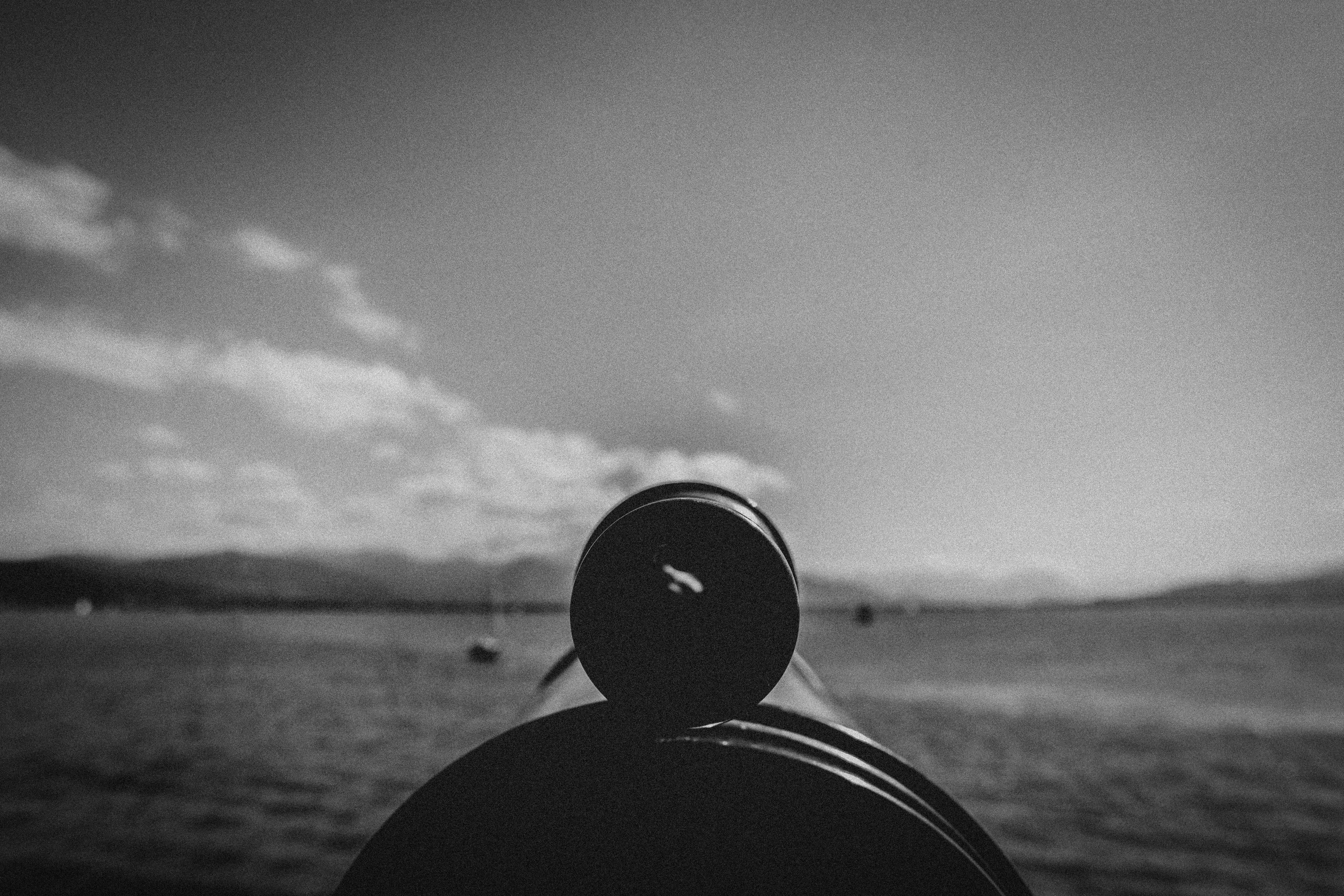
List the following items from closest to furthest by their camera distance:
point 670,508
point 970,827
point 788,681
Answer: point 670,508 < point 970,827 < point 788,681

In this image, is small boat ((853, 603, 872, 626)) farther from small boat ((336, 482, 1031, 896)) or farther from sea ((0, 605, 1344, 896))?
small boat ((336, 482, 1031, 896))

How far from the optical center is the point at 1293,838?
1183 cm

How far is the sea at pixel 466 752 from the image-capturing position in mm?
9922

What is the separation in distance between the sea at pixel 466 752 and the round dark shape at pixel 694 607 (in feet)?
2.78

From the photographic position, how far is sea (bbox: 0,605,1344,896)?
9922 mm

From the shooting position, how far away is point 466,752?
A: 138 inches

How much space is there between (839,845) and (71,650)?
288 ft

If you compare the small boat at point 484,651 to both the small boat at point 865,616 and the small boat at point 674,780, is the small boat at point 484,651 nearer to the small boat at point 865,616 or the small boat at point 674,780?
the small boat at point 674,780

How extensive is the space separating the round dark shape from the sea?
2.78 ft

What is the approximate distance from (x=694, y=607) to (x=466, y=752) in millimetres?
2695

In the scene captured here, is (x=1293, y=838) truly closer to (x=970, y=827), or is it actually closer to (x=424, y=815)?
(x=970, y=827)

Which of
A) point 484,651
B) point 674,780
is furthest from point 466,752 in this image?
point 484,651

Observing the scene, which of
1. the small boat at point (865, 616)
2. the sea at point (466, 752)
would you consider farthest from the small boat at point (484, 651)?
the small boat at point (865, 616)

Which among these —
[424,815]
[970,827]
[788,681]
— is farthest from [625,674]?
[788,681]
